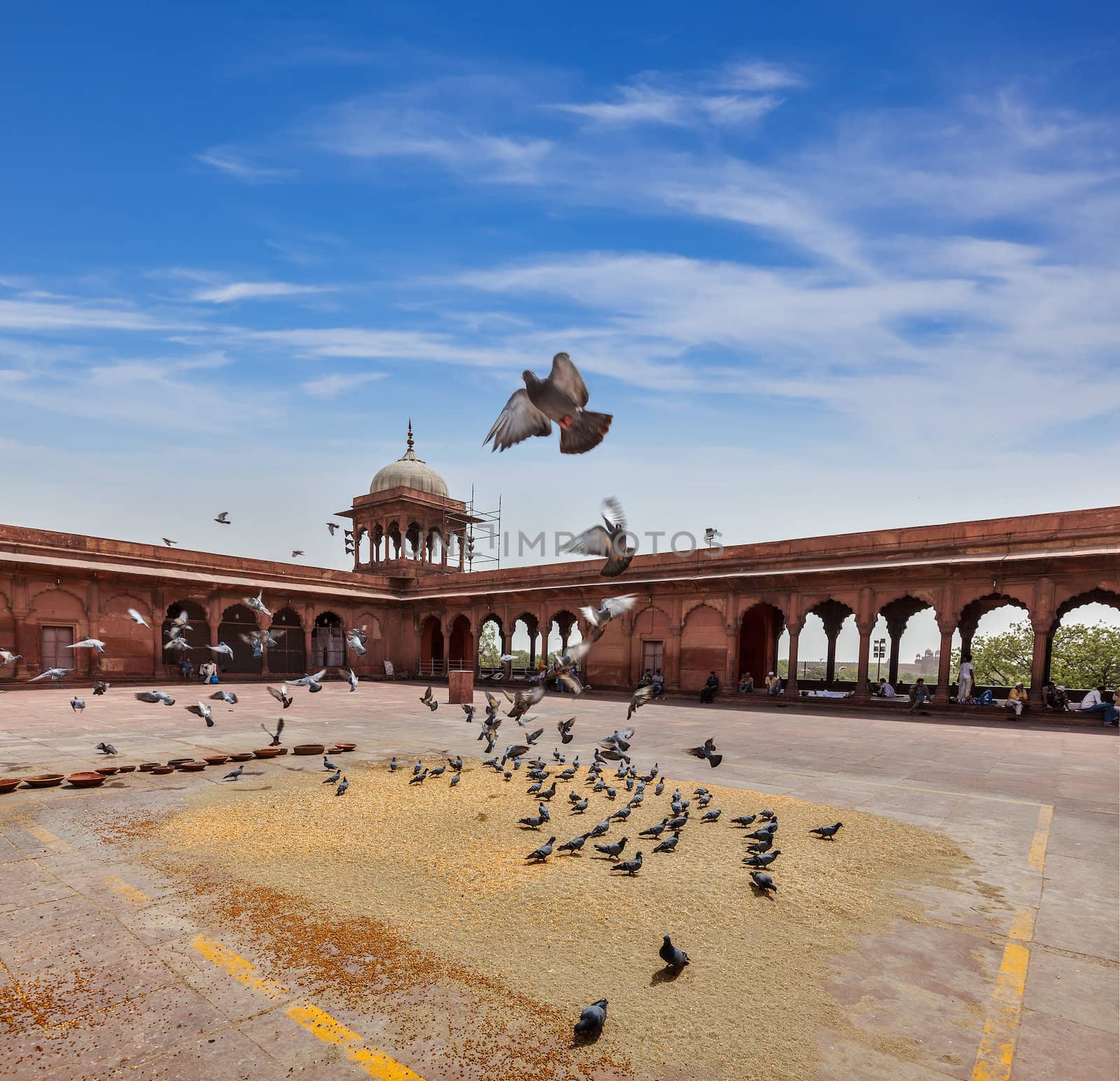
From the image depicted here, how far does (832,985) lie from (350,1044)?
2527mm

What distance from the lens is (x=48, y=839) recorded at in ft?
19.5

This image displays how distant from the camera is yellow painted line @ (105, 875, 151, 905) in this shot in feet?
15.2

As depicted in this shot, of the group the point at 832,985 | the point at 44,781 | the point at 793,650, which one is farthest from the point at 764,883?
the point at 793,650

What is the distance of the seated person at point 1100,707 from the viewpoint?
1675 cm

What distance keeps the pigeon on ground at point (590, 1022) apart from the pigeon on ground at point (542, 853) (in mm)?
2366

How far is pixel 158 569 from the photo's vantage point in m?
26.8

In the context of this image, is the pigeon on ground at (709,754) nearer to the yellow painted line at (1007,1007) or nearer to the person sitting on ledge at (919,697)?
the yellow painted line at (1007,1007)

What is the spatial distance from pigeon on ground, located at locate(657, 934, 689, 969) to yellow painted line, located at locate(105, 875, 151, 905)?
3494mm

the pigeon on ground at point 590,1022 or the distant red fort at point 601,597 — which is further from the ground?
the distant red fort at point 601,597

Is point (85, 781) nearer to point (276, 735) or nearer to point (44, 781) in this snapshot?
point (44, 781)

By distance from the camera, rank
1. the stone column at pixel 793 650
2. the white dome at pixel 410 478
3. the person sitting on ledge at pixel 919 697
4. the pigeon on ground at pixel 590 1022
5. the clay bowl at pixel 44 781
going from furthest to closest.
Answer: the white dome at pixel 410 478
the stone column at pixel 793 650
the person sitting on ledge at pixel 919 697
the clay bowl at pixel 44 781
the pigeon on ground at pixel 590 1022

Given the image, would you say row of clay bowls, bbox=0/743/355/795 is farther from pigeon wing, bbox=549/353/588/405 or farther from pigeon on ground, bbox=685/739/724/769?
pigeon wing, bbox=549/353/588/405

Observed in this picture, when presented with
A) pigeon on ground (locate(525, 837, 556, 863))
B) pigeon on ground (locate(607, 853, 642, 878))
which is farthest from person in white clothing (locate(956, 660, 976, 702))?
pigeon on ground (locate(525, 837, 556, 863))

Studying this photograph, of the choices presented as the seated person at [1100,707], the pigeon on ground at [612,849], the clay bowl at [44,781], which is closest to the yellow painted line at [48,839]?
the clay bowl at [44,781]
